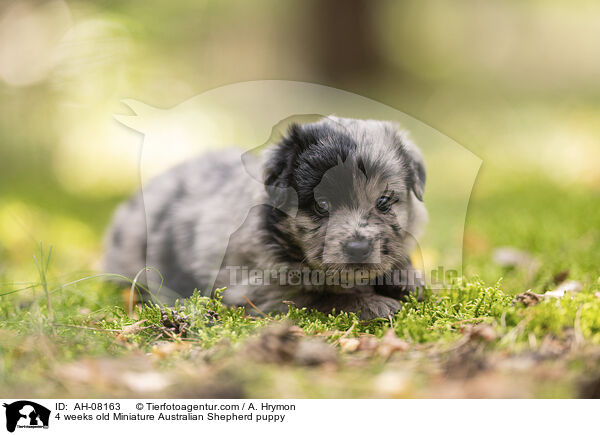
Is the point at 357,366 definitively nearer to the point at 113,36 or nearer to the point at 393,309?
the point at 393,309

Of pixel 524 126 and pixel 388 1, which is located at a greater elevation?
pixel 388 1

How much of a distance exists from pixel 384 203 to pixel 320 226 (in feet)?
1.42

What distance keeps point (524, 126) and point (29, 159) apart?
853cm

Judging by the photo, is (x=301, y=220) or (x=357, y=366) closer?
(x=357, y=366)

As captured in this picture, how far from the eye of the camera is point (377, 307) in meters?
3.36

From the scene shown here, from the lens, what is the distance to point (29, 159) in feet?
30.3

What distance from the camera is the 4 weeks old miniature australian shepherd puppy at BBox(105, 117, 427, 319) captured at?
3182 millimetres

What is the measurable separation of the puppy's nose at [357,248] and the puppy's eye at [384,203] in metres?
0.28

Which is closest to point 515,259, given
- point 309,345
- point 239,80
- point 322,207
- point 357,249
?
point 357,249

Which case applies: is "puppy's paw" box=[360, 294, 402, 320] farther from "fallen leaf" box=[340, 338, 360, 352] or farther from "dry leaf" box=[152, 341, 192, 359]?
"dry leaf" box=[152, 341, 192, 359]

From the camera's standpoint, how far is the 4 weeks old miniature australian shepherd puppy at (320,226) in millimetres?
3182
